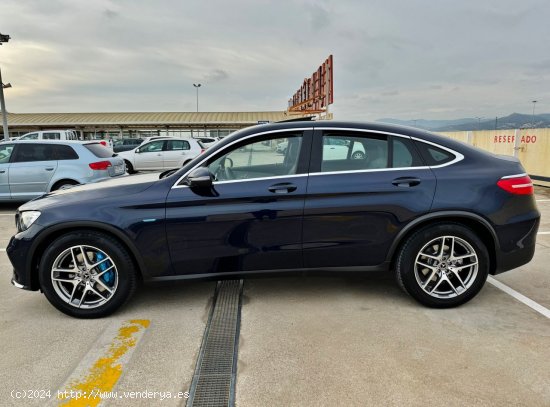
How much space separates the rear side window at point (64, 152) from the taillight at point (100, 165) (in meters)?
0.39

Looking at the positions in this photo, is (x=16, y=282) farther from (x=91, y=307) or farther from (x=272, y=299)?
(x=272, y=299)

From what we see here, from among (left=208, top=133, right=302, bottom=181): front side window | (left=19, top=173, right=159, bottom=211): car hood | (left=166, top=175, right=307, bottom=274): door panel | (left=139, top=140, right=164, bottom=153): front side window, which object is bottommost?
(left=166, top=175, right=307, bottom=274): door panel

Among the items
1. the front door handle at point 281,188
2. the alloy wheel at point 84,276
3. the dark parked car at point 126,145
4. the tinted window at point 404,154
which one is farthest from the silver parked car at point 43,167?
the dark parked car at point 126,145

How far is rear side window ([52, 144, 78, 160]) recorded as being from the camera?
7.74 meters

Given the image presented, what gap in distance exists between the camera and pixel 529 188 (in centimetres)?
336

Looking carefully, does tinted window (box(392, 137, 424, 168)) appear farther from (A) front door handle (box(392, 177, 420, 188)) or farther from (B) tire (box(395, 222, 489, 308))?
(B) tire (box(395, 222, 489, 308))

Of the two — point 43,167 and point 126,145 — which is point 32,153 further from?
point 126,145

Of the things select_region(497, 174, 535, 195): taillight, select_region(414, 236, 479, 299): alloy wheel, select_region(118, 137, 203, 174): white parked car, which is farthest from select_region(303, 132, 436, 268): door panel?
select_region(118, 137, 203, 174): white parked car

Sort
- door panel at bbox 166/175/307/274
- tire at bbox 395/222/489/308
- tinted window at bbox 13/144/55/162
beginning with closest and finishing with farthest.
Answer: door panel at bbox 166/175/307/274 → tire at bbox 395/222/489/308 → tinted window at bbox 13/144/55/162

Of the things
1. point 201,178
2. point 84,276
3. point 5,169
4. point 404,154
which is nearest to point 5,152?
point 5,169

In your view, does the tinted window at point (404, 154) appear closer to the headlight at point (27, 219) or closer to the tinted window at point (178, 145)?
the headlight at point (27, 219)

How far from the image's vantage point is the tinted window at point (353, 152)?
131 inches

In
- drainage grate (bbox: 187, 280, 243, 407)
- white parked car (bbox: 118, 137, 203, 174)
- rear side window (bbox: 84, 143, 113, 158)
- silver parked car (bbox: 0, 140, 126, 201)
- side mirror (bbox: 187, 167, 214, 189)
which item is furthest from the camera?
white parked car (bbox: 118, 137, 203, 174)

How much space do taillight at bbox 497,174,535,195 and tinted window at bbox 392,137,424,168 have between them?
0.70 meters
